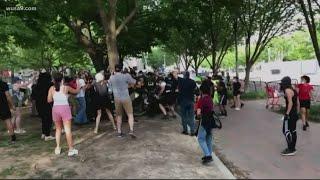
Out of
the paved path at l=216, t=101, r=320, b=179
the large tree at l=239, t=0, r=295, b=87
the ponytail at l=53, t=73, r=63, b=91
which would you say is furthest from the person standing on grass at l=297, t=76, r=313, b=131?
the large tree at l=239, t=0, r=295, b=87

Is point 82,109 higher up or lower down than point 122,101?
lower down

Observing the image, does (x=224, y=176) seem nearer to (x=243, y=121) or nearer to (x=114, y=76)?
(x=114, y=76)

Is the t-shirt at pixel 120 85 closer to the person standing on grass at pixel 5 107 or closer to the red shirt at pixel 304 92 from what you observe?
the person standing on grass at pixel 5 107

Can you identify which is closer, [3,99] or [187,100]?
[3,99]

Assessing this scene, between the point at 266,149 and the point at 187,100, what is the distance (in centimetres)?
301

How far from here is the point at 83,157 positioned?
11062mm

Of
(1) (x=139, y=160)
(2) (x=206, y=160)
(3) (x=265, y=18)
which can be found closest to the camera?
(2) (x=206, y=160)

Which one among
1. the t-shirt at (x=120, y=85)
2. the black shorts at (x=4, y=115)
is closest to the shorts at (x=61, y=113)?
the t-shirt at (x=120, y=85)

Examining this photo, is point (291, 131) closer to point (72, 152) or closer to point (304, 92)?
point (72, 152)

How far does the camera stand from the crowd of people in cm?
1122

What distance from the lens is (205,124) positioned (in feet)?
34.2

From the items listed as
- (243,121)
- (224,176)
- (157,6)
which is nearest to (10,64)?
(157,6)

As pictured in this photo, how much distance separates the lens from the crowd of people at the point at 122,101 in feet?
Result: 36.8

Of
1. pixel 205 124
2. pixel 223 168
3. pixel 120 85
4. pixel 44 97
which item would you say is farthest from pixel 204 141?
pixel 44 97
